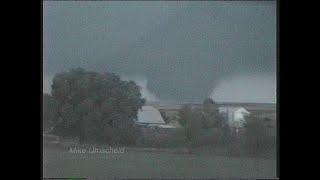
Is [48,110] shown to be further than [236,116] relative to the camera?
No

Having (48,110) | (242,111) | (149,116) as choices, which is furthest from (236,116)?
(48,110)

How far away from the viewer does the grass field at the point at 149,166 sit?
14.5 feet

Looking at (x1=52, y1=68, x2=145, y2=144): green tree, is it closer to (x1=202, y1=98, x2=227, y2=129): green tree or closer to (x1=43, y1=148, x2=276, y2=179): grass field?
(x1=43, y1=148, x2=276, y2=179): grass field

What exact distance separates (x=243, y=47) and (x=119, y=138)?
123 cm

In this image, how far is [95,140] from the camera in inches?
174

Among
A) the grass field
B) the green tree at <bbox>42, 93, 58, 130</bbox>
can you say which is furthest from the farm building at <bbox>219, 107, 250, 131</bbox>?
the green tree at <bbox>42, 93, 58, 130</bbox>

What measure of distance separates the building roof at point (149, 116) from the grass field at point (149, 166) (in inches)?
10.0

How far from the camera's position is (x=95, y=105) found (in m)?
4.39

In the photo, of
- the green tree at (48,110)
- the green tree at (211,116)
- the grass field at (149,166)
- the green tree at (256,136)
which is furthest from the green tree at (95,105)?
the green tree at (256,136)

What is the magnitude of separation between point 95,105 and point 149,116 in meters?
0.43

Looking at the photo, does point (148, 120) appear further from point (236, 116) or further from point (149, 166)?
point (236, 116)

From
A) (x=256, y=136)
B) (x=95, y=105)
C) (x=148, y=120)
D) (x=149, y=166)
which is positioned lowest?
(x=149, y=166)

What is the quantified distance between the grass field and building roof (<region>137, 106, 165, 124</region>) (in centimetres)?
25
